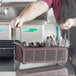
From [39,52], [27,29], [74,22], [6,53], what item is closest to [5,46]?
[6,53]

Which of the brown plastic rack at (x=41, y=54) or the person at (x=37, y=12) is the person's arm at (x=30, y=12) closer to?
the person at (x=37, y=12)

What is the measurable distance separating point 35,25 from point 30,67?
1.16 meters

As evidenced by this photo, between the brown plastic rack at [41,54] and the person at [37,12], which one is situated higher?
the person at [37,12]

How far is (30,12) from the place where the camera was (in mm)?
850

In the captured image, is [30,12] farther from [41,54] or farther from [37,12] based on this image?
[41,54]

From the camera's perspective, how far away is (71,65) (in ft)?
3.15

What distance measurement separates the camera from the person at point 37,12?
0.77 m

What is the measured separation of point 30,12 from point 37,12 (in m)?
0.05

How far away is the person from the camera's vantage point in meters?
0.77

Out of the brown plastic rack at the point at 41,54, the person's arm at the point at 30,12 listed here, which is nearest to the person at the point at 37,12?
the person's arm at the point at 30,12

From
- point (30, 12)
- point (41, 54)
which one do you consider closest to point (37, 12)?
point (30, 12)

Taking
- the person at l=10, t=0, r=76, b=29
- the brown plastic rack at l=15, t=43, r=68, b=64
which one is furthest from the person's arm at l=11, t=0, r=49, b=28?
the brown plastic rack at l=15, t=43, r=68, b=64

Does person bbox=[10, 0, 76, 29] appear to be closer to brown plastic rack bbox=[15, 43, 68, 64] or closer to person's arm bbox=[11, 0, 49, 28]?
person's arm bbox=[11, 0, 49, 28]

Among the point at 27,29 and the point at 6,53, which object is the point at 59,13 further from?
the point at 27,29
